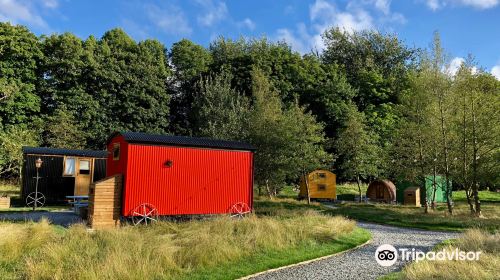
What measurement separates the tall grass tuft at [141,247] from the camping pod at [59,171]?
11.1 meters

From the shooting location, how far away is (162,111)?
133 ft

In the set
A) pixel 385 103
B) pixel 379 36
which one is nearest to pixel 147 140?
pixel 385 103

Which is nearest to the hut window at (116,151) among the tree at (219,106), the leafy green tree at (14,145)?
the leafy green tree at (14,145)

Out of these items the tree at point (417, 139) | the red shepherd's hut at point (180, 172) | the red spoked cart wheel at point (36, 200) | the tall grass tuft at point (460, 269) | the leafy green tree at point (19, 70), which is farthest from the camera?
the leafy green tree at point (19, 70)

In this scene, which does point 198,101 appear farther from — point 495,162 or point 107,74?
point 495,162

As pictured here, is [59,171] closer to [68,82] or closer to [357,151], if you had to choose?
[68,82]

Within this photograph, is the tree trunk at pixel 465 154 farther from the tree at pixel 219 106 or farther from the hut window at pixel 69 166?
the hut window at pixel 69 166

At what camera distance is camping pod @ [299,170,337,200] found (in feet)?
98.7

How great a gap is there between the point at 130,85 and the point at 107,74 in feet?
7.94

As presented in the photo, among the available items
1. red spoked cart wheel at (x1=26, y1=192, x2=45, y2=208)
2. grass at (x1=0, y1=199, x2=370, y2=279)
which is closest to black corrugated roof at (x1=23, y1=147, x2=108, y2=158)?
red spoked cart wheel at (x1=26, y1=192, x2=45, y2=208)

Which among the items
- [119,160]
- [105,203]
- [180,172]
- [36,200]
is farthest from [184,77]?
[105,203]

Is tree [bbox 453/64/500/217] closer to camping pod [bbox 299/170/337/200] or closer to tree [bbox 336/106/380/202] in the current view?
tree [bbox 336/106/380/202]

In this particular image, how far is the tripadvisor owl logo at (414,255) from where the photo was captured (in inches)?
344

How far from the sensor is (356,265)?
29.2 feet
